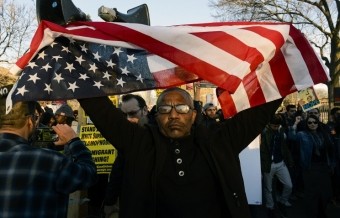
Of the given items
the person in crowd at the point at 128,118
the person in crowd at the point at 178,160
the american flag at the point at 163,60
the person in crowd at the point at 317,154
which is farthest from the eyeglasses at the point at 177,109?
the person in crowd at the point at 317,154

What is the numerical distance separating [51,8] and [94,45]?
39 centimetres

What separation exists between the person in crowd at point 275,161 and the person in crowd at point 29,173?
551cm

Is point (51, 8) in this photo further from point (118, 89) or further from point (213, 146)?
point (213, 146)

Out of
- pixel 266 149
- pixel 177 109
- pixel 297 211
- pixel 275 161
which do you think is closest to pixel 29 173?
pixel 177 109

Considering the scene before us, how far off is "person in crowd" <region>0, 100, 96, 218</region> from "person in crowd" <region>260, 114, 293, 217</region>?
5515 millimetres

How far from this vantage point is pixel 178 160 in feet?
9.13

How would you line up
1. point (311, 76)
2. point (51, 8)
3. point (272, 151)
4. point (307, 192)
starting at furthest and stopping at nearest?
point (307, 192) < point (272, 151) < point (311, 76) < point (51, 8)

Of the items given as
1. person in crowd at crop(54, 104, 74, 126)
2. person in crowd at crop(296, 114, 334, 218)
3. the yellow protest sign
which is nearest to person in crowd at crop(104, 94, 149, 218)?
the yellow protest sign

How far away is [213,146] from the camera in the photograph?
9.35 ft

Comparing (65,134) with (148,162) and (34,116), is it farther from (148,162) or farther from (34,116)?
(148,162)

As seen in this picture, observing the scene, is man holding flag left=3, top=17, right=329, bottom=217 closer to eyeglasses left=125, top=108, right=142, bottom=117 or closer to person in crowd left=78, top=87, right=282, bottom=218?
person in crowd left=78, top=87, right=282, bottom=218

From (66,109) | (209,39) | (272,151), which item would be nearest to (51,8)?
(209,39)

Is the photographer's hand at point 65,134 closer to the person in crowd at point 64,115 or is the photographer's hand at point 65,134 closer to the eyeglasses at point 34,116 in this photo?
the eyeglasses at point 34,116

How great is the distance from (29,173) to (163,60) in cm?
128
